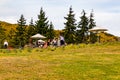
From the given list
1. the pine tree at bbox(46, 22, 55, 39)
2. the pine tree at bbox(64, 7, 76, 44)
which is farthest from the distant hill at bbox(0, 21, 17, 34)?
the pine tree at bbox(64, 7, 76, 44)

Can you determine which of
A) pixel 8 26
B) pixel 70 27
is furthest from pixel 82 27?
pixel 8 26

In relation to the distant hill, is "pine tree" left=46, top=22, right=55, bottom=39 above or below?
below

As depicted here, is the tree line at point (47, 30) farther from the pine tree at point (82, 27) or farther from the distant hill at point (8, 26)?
the distant hill at point (8, 26)

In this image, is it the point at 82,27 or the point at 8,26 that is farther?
the point at 8,26

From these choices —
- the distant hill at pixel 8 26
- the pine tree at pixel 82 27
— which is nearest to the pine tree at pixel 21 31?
the pine tree at pixel 82 27

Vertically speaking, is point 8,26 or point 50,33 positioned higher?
point 8,26

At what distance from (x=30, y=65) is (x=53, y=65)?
4.19ft

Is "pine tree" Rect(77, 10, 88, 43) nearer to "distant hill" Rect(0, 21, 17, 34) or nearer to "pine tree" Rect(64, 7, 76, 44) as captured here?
"pine tree" Rect(64, 7, 76, 44)

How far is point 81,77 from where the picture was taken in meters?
18.1

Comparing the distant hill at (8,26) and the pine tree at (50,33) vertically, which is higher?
the distant hill at (8,26)

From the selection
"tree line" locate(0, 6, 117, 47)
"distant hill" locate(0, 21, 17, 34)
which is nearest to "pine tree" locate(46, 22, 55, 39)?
"tree line" locate(0, 6, 117, 47)

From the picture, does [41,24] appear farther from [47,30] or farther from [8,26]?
[8,26]

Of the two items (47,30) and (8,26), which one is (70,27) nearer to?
(47,30)

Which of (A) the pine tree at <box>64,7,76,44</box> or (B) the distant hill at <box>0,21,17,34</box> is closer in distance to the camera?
(A) the pine tree at <box>64,7,76,44</box>
